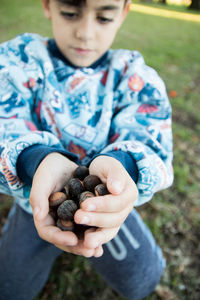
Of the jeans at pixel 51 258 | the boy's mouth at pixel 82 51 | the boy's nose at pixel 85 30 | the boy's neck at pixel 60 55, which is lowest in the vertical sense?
the jeans at pixel 51 258

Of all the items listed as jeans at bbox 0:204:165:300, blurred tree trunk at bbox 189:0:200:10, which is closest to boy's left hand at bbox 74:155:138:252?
jeans at bbox 0:204:165:300

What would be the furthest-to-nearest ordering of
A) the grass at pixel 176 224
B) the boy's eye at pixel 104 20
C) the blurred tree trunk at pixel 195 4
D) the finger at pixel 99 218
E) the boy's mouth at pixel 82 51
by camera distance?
the blurred tree trunk at pixel 195 4
the grass at pixel 176 224
the boy's mouth at pixel 82 51
the boy's eye at pixel 104 20
the finger at pixel 99 218

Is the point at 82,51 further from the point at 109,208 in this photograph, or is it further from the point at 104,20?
the point at 109,208

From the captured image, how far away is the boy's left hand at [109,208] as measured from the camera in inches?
37.8

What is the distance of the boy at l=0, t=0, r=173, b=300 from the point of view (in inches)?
54.7

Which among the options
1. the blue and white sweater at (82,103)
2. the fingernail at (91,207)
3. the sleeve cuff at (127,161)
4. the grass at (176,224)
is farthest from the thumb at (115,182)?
the grass at (176,224)

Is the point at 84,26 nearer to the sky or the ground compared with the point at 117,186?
nearer to the sky

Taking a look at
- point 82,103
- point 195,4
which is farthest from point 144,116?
point 195,4

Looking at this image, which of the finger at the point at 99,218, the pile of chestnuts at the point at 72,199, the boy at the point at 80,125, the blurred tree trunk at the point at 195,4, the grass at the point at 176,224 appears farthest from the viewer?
the blurred tree trunk at the point at 195,4

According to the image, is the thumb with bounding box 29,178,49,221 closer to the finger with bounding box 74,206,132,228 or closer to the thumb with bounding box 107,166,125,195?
the finger with bounding box 74,206,132,228

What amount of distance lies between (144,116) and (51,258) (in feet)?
4.22

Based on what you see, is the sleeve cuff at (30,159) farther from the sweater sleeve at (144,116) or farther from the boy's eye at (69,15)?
the boy's eye at (69,15)

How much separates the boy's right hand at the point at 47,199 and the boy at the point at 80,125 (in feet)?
0.05

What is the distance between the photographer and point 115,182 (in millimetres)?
996
